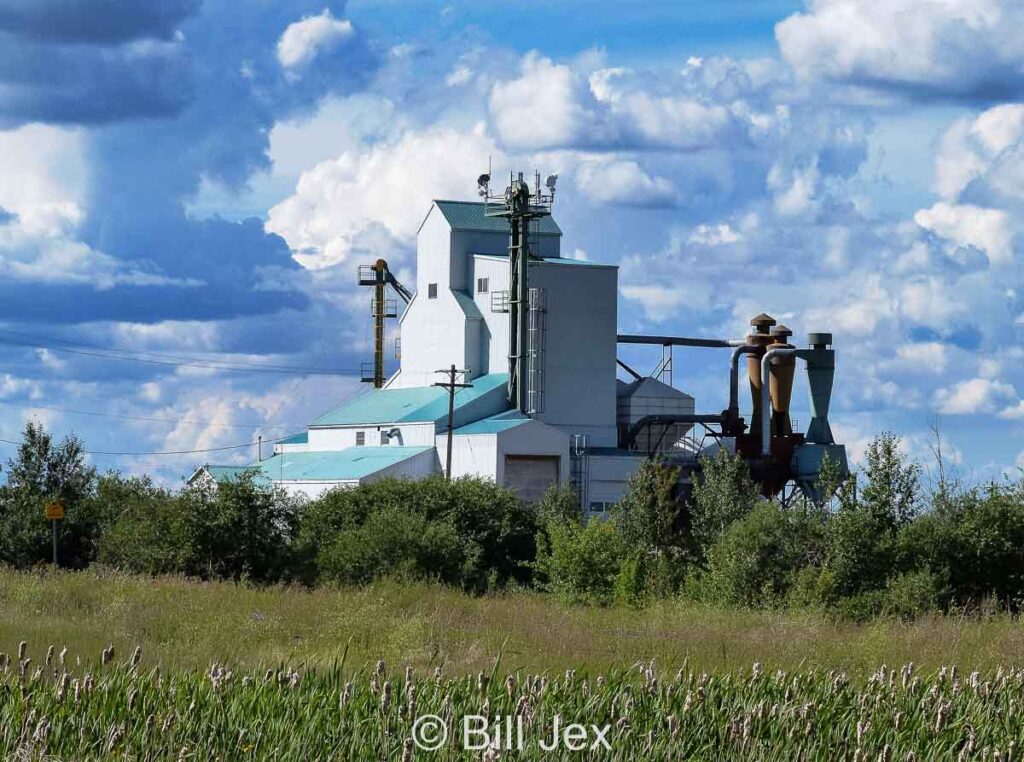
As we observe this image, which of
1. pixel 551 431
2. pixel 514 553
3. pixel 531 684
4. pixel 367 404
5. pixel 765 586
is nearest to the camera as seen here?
pixel 531 684

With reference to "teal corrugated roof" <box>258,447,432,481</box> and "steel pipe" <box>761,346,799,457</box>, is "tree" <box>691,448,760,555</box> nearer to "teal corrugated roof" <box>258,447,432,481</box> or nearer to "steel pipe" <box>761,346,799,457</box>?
"steel pipe" <box>761,346,799,457</box>

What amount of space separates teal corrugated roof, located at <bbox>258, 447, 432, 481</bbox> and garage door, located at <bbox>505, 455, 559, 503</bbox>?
363 cm

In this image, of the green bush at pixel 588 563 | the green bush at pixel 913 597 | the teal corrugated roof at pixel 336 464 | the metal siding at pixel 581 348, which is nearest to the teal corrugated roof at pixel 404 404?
the teal corrugated roof at pixel 336 464

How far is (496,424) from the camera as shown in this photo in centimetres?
5512

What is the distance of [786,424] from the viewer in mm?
55250

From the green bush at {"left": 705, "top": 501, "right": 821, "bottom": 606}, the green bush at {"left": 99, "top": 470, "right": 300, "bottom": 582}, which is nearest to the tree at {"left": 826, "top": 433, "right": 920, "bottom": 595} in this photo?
the green bush at {"left": 705, "top": 501, "right": 821, "bottom": 606}

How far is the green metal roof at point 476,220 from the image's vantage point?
61.9m

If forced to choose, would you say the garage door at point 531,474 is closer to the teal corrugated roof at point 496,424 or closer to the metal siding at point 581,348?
the teal corrugated roof at point 496,424

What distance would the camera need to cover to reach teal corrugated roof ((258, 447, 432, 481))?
55.1 meters

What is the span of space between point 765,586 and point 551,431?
2294 cm

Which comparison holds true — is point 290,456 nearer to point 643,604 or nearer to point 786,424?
point 786,424

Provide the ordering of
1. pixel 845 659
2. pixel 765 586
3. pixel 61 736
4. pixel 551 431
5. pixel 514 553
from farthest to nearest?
1. pixel 551 431
2. pixel 514 553
3. pixel 765 586
4. pixel 845 659
5. pixel 61 736

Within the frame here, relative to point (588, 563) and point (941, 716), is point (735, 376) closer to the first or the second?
point (588, 563)

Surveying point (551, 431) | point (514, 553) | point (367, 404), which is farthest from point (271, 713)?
point (367, 404)
